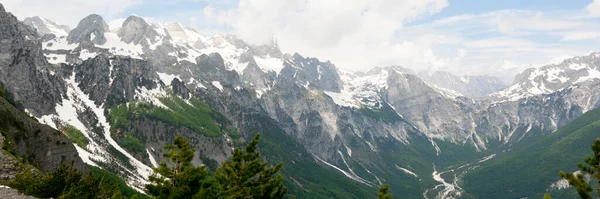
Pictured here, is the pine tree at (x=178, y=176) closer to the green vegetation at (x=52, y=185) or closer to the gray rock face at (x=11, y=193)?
the green vegetation at (x=52, y=185)

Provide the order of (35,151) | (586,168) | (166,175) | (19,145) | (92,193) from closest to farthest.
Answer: (586,168) → (166,175) → (92,193) → (19,145) → (35,151)

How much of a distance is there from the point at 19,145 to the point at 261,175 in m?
89.6

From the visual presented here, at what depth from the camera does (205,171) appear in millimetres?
54469

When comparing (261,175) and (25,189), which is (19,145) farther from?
(261,175)

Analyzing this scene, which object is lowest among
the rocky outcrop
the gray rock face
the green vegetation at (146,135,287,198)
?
the gray rock face

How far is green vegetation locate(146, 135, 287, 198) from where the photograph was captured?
172 feet

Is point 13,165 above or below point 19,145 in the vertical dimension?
below

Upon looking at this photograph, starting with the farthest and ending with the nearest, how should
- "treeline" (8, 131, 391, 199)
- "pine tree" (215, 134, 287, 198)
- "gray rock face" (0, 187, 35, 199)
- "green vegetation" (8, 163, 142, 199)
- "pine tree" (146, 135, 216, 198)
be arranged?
"green vegetation" (8, 163, 142, 199) < "pine tree" (215, 134, 287, 198) < "gray rock face" (0, 187, 35, 199) < "treeline" (8, 131, 391, 199) < "pine tree" (146, 135, 216, 198)

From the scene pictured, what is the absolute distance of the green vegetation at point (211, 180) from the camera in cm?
5238

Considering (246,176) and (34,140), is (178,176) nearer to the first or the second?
(246,176)

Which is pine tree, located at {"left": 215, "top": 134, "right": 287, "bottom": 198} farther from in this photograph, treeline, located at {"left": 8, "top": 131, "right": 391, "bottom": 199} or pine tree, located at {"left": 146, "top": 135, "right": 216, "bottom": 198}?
pine tree, located at {"left": 146, "top": 135, "right": 216, "bottom": 198}

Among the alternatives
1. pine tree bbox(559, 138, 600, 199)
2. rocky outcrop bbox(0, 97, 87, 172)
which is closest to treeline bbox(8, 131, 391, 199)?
pine tree bbox(559, 138, 600, 199)

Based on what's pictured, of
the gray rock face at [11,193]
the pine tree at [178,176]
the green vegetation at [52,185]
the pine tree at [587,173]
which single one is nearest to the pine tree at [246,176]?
the pine tree at [178,176]

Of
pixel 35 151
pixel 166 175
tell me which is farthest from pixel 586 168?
pixel 35 151
